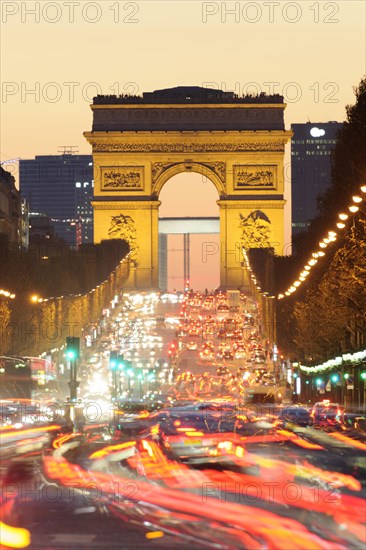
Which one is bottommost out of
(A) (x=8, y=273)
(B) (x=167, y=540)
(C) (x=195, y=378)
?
(B) (x=167, y=540)

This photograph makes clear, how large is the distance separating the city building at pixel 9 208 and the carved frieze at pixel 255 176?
16486mm

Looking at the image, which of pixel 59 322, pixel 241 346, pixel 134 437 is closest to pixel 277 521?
pixel 134 437

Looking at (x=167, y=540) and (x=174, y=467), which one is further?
(x=174, y=467)

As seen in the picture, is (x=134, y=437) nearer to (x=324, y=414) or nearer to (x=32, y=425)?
(x=32, y=425)

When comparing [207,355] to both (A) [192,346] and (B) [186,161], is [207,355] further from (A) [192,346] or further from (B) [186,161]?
(B) [186,161]

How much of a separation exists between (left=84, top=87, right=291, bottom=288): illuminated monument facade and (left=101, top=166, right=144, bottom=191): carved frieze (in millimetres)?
72

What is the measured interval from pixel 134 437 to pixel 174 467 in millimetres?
6569

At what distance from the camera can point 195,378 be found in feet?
232

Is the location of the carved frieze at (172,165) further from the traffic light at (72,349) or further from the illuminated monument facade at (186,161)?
the traffic light at (72,349)

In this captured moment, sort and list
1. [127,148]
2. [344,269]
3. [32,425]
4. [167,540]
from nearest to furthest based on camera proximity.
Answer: [167,540], [32,425], [344,269], [127,148]

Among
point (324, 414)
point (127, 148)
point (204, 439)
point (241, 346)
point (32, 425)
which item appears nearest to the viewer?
point (204, 439)

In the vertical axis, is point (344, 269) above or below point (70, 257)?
below

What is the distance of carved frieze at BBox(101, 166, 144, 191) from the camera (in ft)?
382

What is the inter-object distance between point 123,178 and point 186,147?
5067 millimetres
